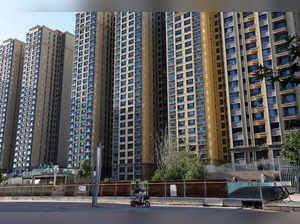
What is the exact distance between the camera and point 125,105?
3356 inches

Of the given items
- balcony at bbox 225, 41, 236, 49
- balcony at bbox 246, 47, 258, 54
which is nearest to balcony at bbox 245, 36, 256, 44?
balcony at bbox 246, 47, 258, 54

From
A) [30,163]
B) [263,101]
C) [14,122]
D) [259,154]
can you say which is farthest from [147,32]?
[14,122]

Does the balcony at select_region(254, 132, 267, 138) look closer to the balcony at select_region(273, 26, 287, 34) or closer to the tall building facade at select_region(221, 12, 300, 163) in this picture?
the tall building facade at select_region(221, 12, 300, 163)

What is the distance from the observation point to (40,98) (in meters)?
109

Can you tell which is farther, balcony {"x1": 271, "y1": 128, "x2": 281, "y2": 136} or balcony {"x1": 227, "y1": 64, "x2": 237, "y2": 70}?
balcony {"x1": 227, "y1": 64, "x2": 237, "y2": 70}

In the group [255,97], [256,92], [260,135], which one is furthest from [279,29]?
[260,135]

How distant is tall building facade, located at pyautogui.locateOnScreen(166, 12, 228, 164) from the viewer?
7019cm

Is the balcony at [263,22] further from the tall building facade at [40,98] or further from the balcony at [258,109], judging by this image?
the tall building facade at [40,98]

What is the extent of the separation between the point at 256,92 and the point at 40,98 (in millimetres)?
81107

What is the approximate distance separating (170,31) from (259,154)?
44691mm

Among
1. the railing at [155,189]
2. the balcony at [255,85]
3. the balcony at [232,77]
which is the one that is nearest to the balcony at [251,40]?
the balcony at [232,77]

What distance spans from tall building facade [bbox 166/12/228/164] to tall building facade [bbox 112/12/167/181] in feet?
28.0

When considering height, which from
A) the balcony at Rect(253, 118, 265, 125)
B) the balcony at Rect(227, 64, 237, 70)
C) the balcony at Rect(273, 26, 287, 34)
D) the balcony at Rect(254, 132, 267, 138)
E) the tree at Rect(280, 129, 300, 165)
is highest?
the balcony at Rect(273, 26, 287, 34)

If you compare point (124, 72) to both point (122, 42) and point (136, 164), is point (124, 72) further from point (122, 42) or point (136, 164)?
point (136, 164)
